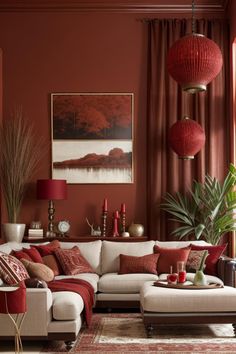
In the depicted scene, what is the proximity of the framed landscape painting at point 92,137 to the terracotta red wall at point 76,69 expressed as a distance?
9 centimetres

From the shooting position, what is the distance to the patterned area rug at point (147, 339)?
→ 5.80 meters

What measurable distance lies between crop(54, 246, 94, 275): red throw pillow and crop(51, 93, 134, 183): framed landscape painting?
5.67ft

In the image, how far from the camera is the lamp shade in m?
9.12

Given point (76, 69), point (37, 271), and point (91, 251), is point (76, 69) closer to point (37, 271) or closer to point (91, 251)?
point (91, 251)

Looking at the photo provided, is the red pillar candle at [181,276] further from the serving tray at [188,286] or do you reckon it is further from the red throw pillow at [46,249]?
the red throw pillow at [46,249]

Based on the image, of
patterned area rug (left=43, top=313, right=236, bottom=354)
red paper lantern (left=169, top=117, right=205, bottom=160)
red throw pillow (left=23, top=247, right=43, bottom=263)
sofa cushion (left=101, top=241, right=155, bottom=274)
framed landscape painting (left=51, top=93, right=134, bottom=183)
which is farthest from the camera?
framed landscape painting (left=51, top=93, right=134, bottom=183)

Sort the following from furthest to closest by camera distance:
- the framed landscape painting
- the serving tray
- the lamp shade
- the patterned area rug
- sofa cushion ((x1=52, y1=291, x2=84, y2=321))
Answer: the framed landscape painting < the lamp shade < the serving tray < sofa cushion ((x1=52, y1=291, x2=84, y2=321)) < the patterned area rug

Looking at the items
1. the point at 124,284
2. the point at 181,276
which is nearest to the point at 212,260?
the point at 124,284

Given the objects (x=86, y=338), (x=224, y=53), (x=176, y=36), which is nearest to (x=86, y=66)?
(x=176, y=36)

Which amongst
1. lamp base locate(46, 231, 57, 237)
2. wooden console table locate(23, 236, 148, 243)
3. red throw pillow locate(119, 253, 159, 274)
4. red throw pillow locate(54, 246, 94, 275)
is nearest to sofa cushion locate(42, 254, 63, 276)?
red throw pillow locate(54, 246, 94, 275)

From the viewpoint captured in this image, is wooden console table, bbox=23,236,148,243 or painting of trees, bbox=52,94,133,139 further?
painting of trees, bbox=52,94,133,139

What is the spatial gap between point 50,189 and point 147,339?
11.2 ft

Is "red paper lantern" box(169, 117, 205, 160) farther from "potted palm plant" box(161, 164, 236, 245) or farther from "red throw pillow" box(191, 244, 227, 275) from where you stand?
"red throw pillow" box(191, 244, 227, 275)

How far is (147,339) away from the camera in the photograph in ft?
20.4
